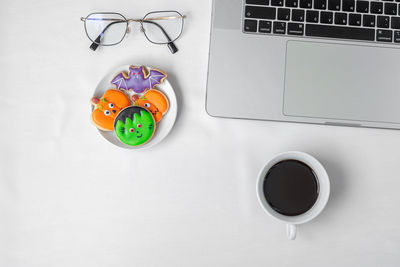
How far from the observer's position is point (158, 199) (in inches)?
25.3

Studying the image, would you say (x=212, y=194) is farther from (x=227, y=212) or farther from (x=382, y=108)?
(x=382, y=108)

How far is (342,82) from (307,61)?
0.23 feet

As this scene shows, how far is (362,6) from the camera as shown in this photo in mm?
614

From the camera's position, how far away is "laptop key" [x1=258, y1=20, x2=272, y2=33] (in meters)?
0.61

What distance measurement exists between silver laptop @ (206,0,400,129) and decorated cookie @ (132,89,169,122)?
0.25 feet

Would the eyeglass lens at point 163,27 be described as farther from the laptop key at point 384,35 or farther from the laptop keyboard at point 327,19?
the laptop key at point 384,35

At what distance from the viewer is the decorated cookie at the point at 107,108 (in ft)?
2.05

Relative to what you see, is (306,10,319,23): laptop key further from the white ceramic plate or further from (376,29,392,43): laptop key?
the white ceramic plate

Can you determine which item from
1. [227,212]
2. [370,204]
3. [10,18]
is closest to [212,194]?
[227,212]

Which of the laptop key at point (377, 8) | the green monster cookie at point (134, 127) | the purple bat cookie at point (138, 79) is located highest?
the laptop key at point (377, 8)

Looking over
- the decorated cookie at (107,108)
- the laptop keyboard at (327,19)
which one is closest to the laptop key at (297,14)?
the laptop keyboard at (327,19)

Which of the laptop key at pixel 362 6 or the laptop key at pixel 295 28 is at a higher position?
the laptop key at pixel 362 6

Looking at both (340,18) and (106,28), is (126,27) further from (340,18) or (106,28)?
(340,18)

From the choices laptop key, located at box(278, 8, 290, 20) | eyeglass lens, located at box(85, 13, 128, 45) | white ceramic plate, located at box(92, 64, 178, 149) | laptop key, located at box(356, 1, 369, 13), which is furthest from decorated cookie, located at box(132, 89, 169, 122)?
laptop key, located at box(356, 1, 369, 13)
